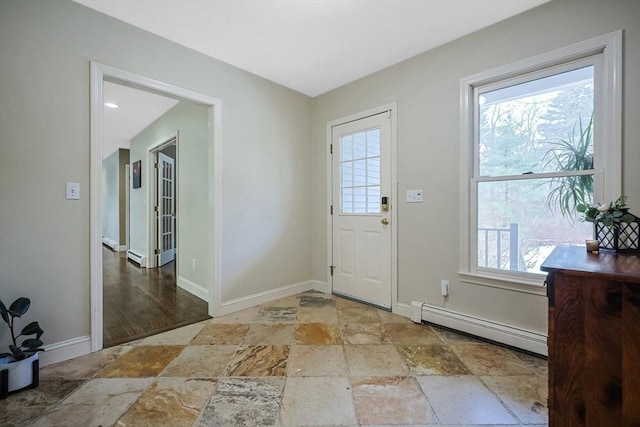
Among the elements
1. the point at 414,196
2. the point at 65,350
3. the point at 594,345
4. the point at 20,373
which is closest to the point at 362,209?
the point at 414,196

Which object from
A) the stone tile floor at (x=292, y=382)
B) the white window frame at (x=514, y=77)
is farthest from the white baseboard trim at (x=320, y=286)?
the white window frame at (x=514, y=77)

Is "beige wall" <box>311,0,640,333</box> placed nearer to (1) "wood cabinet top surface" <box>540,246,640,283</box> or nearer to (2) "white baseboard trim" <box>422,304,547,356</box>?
(2) "white baseboard trim" <box>422,304,547,356</box>

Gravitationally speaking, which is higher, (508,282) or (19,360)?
(508,282)

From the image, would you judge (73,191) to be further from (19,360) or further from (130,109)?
(130,109)

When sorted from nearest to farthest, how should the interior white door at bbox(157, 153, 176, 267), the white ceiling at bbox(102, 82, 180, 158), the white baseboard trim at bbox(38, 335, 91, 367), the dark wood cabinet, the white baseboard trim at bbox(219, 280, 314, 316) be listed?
the dark wood cabinet
the white baseboard trim at bbox(38, 335, 91, 367)
the white baseboard trim at bbox(219, 280, 314, 316)
the white ceiling at bbox(102, 82, 180, 158)
the interior white door at bbox(157, 153, 176, 267)

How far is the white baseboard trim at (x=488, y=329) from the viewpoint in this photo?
189 cm

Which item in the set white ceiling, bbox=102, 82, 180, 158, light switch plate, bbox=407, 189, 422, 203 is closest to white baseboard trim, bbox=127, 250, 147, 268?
white ceiling, bbox=102, 82, 180, 158

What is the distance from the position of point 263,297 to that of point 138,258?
329cm

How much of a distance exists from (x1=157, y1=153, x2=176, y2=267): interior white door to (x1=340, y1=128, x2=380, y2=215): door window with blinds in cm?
321

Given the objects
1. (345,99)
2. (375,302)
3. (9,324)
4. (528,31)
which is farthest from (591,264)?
(9,324)

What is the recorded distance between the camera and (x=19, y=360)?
4.95 feet

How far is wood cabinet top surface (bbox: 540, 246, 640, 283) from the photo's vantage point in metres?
0.91

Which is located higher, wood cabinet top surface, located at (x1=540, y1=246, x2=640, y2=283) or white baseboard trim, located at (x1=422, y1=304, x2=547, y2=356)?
wood cabinet top surface, located at (x1=540, y1=246, x2=640, y2=283)

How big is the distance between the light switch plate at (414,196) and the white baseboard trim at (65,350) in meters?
2.75
